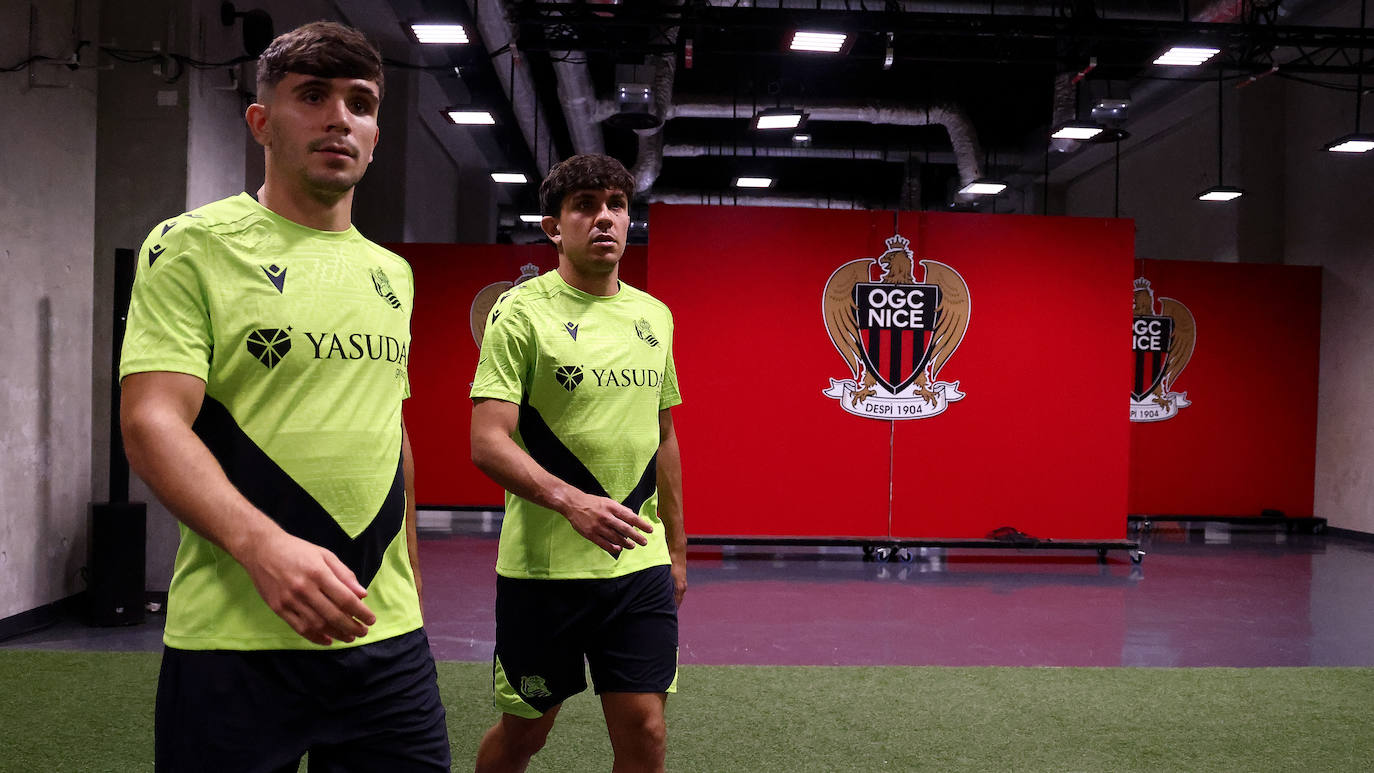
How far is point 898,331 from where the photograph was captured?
25.0 feet

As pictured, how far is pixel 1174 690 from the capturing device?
13.4ft

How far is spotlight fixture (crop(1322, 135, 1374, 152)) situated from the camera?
25.5 ft

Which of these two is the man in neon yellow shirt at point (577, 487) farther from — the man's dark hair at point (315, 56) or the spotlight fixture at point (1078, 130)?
the spotlight fixture at point (1078, 130)

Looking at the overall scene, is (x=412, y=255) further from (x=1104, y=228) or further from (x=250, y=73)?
(x=1104, y=228)

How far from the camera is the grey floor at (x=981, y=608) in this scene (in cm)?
470

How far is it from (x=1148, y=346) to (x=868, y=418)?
384 cm

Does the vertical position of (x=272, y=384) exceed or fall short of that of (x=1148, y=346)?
it falls short

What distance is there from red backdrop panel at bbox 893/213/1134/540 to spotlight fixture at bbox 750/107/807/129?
5.30 feet

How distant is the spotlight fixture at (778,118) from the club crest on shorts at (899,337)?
64.8 inches

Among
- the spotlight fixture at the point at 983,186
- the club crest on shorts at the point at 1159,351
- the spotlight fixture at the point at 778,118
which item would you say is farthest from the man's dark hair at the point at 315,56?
the spotlight fixture at the point at 983,186

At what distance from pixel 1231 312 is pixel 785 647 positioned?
7.38m

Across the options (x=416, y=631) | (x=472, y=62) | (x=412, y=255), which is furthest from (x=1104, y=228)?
(x=416, y=631)

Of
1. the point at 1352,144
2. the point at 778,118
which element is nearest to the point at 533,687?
the point at 778,118

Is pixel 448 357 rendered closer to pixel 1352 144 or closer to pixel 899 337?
pixel 899 337
